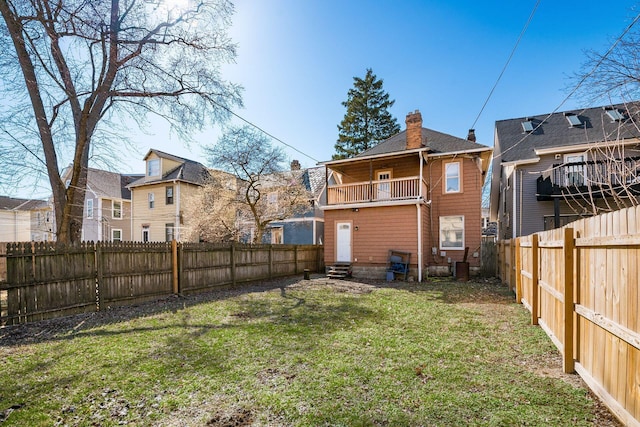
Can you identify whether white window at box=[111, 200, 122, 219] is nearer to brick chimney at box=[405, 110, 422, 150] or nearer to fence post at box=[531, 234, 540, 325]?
brick chimney at box=[405, 110, 422, 150]

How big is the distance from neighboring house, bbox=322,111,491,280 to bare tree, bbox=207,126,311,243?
3.30m

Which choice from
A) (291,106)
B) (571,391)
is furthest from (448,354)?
(291,106)

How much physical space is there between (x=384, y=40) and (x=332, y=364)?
41.5 ft

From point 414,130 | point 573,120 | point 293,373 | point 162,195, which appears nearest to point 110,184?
point 162,195

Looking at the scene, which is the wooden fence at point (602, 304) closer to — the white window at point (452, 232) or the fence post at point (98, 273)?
the fence post at point (98, 273)

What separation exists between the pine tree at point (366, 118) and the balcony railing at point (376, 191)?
60.6ft

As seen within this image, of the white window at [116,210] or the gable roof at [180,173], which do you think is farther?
the white window at [116,210]

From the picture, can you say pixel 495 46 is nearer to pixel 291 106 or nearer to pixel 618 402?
pixel 291 106

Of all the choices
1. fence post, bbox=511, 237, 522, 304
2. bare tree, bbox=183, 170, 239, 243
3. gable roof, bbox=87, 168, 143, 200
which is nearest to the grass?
fence post, bbox=511, 237, 522, 304

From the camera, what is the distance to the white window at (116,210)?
2454 centimetres

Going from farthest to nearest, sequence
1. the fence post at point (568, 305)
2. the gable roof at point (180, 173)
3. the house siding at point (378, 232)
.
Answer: the gable roof at point (180, 173) < the house siding at point (378, 232) < the fence post at point (568, 305)

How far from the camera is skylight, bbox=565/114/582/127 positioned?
53.6ft

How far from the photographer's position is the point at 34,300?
6.51m

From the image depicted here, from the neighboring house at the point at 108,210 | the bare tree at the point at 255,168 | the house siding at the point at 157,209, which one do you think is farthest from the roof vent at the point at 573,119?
the neighboring house at the point at 108,210
